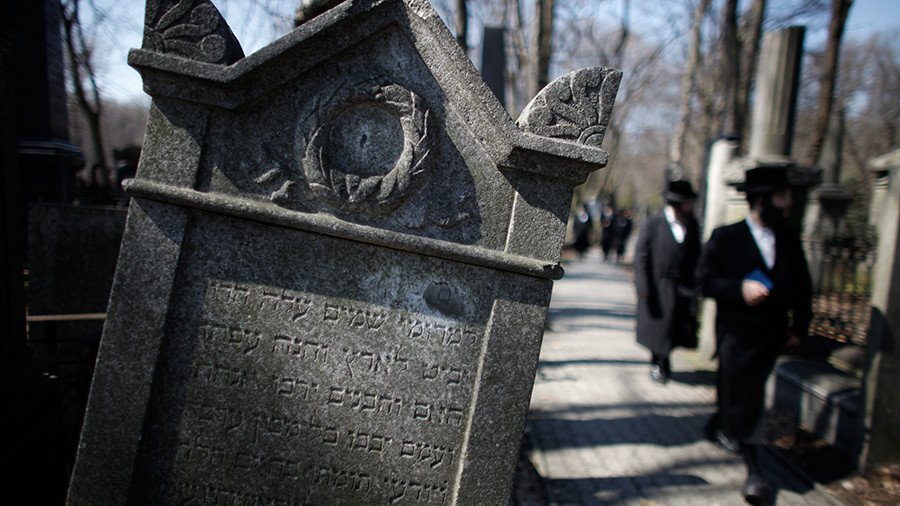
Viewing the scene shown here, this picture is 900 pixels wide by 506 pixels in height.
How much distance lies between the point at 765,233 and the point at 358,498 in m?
3.19

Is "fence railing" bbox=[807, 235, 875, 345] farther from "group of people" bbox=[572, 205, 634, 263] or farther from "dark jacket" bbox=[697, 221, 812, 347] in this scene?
"group of people" bbox=[572, 205, 634, 263]

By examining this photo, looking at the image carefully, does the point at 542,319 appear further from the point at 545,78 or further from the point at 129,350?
the point at 545,78

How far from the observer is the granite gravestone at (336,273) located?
2.31 meters

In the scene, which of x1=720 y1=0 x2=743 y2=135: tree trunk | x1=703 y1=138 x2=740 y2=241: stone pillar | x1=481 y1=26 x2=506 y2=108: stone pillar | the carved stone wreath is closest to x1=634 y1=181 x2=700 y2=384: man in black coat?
x1=703 y1=138 x2=740 y2=241: stone pillar

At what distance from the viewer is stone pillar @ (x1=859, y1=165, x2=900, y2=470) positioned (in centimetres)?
405

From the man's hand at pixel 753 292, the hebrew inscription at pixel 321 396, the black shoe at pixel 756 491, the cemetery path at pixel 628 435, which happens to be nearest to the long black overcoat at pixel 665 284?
the cemetery path at pixel 628 435

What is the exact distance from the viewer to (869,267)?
6.38 m

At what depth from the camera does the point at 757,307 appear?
379cm

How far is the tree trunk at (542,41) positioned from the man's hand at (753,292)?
9.07 meters

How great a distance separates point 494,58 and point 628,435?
17.9 ft

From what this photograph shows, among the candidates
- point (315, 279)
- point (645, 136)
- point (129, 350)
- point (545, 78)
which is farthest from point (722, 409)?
point (645, 136)

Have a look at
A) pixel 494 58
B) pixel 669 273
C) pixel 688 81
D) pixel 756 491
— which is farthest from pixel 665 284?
pixel 688 81

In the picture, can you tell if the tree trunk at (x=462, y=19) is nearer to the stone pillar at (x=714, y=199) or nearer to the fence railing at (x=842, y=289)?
the stone pillar at (x=714, y=199)

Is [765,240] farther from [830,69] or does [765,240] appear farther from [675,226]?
[830,69]
